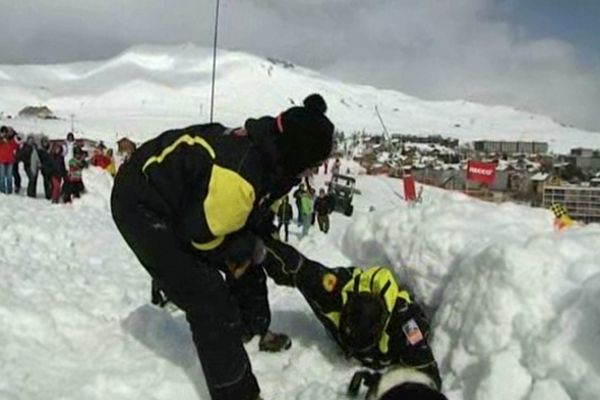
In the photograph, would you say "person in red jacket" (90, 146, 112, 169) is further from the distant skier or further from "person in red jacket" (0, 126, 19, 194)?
the distant skier

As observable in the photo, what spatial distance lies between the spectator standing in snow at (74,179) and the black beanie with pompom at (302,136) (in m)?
11.7

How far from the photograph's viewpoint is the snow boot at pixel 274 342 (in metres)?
3.95

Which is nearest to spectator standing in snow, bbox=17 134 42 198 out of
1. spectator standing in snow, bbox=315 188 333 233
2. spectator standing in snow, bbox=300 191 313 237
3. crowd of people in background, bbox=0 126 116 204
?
crowd of people in background, bbox=0 126 116 204

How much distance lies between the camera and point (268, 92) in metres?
181

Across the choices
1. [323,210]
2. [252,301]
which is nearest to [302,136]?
[252,301]

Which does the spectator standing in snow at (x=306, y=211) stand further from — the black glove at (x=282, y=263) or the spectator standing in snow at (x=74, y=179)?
the black glove at (x=282, y=263)

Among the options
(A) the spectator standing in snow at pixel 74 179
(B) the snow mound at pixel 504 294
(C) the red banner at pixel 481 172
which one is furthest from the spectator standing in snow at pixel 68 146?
(B) the snow mound at pixel 504 294

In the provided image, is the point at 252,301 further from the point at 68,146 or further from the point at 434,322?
the point at 68,146

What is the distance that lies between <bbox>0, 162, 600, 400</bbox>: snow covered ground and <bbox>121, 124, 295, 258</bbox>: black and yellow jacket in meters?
0.76

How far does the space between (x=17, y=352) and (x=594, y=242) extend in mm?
2838

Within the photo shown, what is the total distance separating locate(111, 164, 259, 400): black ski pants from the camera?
3.15 metres

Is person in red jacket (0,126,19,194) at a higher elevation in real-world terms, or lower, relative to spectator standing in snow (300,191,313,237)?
higher

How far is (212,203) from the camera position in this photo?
298 cm

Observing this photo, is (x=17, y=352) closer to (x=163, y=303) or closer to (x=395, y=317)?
(x=163, y=303)
